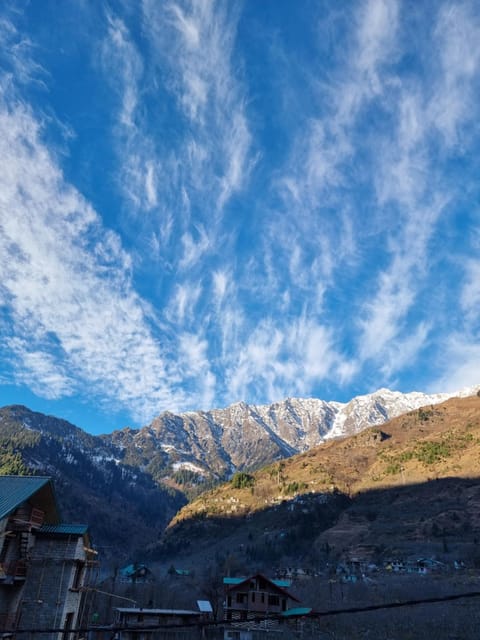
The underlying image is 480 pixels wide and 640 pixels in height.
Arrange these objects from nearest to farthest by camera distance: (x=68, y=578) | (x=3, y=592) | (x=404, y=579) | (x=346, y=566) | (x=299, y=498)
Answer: (x=3, y=592)
(x=68, y=578)
(x=404, y=579)
(x=346, y=566)
(x=299, y=498)

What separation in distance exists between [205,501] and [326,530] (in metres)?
62.1

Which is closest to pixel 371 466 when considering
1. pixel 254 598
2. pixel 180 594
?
pixel 180 594

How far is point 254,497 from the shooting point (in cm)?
16350

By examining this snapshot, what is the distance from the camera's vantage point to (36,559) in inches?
1078

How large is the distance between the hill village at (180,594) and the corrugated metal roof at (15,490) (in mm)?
62

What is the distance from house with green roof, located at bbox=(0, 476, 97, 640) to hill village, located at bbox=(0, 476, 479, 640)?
0.06m

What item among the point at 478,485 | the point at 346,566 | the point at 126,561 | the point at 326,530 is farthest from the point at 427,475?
the point at 126,561

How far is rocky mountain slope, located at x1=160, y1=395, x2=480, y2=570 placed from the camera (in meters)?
107

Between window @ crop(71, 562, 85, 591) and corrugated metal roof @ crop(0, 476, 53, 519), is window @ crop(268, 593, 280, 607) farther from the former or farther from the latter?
corrugated metal roof @ crop(0, 476, 53, 519)

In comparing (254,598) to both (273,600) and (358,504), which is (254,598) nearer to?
(273,600)

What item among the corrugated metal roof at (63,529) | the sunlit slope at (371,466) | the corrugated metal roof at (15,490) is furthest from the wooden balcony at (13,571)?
the sunlit slope at (371,466)

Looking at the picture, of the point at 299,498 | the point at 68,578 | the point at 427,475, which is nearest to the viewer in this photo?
the point at 68,578

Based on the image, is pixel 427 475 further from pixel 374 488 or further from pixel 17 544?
pixel 17 544

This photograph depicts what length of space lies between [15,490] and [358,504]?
12805cm
